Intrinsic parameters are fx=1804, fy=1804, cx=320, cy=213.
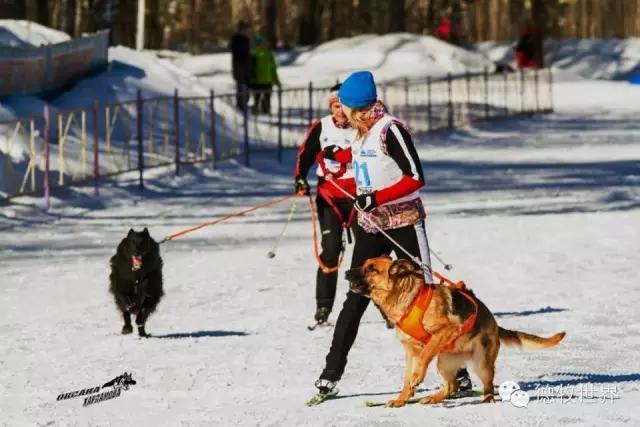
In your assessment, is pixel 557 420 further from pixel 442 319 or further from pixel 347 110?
pixel 347 110

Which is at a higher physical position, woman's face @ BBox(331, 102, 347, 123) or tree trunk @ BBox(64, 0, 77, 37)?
tree trunk @ BBox(64, 0, 77, 37)

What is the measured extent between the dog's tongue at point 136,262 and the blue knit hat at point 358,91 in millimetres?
3261

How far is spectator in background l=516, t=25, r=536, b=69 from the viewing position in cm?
5519

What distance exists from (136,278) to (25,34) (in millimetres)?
25862

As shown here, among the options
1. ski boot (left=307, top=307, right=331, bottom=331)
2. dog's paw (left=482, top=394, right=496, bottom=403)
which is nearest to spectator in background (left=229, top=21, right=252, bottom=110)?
ski boot (left=307, top=307, right=331, bottom=331)

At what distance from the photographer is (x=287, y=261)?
53.8 ft

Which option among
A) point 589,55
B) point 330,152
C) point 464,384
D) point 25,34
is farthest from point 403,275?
point 589,55

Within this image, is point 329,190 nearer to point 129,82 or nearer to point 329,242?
point 329,242

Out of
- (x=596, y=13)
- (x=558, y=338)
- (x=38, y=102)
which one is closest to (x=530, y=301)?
(x=558, y=338)

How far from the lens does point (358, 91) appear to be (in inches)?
354

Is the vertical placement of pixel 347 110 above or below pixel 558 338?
above

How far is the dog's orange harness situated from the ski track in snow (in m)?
0.39

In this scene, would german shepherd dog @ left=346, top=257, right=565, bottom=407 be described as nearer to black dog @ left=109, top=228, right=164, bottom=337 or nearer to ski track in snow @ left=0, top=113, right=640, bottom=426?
ski track in snow @ left=0, top=113, right=640, bottom=426

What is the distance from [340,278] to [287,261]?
1182 mm
